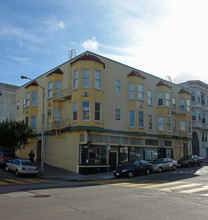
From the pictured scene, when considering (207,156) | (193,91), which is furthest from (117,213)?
(207,156)

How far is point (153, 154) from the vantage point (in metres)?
33.3

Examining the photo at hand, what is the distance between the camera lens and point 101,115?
26469mm

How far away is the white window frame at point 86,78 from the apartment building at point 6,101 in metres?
33.3

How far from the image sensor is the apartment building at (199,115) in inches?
1737

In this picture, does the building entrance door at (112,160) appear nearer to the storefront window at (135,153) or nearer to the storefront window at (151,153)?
the storefront window at (135,153)

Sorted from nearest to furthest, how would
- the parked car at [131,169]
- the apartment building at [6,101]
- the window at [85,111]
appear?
1. the parked car at [131,169]
2. the window at [85,111]
3. the apartment building at [6,101]

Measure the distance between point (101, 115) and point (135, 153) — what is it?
286 inches

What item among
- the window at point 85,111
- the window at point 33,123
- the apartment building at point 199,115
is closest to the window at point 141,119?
the window at point 85,111

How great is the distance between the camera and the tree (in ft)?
96.6

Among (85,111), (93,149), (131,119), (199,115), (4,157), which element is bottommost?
(4,157)

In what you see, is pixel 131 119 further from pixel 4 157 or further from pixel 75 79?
pixel 4 157

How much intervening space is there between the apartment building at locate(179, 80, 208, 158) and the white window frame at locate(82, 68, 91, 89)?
23.4 metres

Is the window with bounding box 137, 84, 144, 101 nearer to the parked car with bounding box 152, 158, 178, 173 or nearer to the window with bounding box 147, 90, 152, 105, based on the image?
the window with bounding box 147, 90, 152, 105

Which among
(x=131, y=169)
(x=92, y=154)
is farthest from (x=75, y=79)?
(x=131, y=169)
